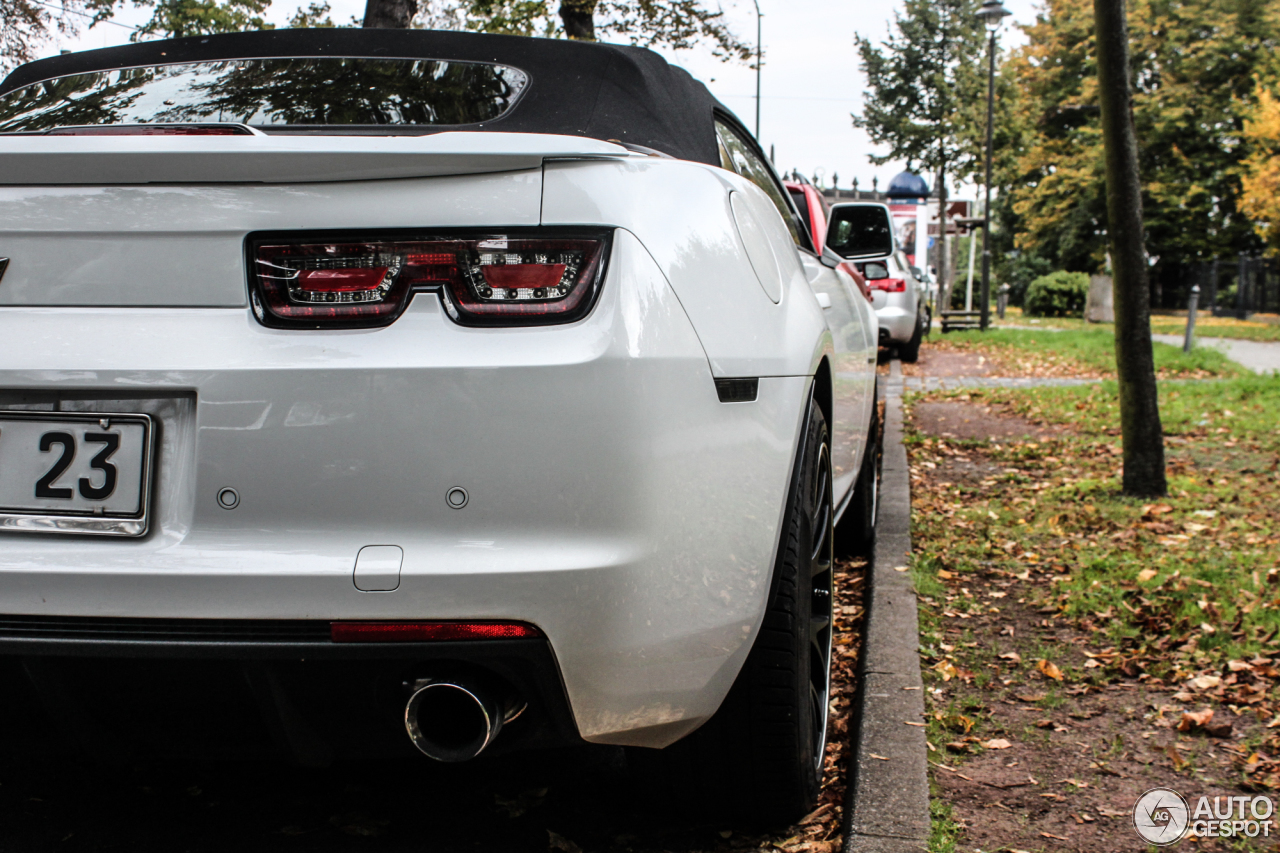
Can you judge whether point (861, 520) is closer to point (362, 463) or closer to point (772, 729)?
point (772, 729)

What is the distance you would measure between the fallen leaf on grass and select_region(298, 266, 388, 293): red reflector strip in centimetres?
250

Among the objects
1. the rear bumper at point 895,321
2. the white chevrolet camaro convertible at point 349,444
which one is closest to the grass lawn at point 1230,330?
the rear bumper at point 895,321

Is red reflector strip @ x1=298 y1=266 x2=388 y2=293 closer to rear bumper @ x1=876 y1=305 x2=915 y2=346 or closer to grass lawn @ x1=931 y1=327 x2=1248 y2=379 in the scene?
grass lawn @ x1=931 y1=327 x2=1248 y2=379

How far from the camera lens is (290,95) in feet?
7.81

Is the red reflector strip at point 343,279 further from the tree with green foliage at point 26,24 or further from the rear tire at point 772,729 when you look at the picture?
the tree with green foliage at point 26,24

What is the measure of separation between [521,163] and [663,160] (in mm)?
333

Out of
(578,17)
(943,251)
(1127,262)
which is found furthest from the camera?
(943,251)

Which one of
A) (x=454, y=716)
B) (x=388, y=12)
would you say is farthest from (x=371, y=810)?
(x=388, y=12)

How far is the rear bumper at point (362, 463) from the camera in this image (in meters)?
1.69

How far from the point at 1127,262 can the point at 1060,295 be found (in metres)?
34.4

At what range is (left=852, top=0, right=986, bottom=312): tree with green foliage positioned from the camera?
39.8 metres

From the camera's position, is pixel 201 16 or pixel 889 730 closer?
pixel 889 730
